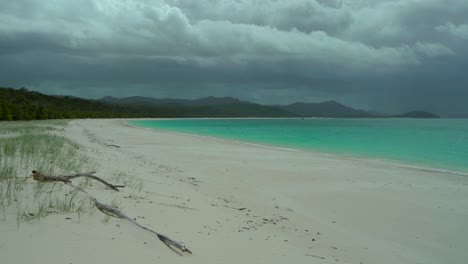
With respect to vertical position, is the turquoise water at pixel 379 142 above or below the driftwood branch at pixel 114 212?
below

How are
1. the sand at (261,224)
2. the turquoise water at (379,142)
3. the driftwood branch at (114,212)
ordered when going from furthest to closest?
the turquoise water at (379,142) → the driftwood branch at (114,212) → the sand at (261,224)

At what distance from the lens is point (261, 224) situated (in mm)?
6633

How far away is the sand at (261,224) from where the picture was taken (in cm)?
414

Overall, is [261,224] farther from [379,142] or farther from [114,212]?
[379,142]

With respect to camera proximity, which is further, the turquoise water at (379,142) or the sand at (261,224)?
the turquoise water at (379,142)

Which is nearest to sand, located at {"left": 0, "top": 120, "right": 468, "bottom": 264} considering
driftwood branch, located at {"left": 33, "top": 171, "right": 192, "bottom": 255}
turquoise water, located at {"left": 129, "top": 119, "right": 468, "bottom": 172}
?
driftwood branch, located at {"left": 33, "top": 171, "right": 192, "bottom": 255}

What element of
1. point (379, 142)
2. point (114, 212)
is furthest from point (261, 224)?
point (379, 142)

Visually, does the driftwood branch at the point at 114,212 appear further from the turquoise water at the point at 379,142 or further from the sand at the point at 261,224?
the turquoise water at the point at 379,142

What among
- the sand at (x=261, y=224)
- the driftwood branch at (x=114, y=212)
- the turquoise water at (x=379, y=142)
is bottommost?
the turquoise water at (x=379, y=142)

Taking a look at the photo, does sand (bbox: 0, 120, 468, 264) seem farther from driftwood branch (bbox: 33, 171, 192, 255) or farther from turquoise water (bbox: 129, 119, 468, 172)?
turquoise water (bbox: 129, 119, 468, 172)

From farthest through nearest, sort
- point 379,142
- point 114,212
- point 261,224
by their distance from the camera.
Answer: point 379,142, point 261,224, point 114,212

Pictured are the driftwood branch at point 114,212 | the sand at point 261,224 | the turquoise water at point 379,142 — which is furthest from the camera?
the turquoise water at point 379,142

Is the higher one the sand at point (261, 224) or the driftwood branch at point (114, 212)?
the driftwood branch at point (114, 212)

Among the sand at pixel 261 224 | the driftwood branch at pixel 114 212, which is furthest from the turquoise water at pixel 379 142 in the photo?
the driftwood branch at pixel 114 212
